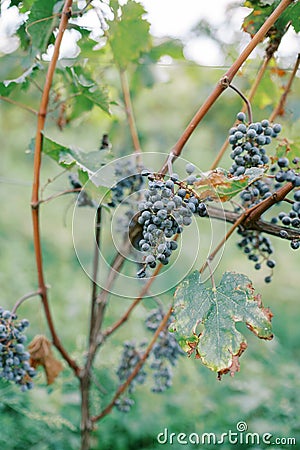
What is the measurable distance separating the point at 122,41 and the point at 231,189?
0.63m

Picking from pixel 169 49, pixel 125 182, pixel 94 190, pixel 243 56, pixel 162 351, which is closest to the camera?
pixel 243 56

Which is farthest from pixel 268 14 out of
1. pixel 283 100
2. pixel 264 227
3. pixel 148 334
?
pixel 148 334

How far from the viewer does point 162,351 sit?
1199mm

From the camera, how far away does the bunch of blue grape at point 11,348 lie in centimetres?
95

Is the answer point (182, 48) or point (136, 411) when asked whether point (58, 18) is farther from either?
point (136, 411)

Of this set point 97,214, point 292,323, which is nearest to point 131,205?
point 97,214

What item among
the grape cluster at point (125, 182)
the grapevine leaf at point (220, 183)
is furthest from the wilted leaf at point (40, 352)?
the grapevine leaf at point (220, 183)

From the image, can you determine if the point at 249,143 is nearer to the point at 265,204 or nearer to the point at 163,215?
the point at 265,204

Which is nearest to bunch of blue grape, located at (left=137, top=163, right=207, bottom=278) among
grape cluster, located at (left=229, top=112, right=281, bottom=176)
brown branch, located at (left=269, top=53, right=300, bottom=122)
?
grape cluster, located at (left=229, top=112, right=281, bottom=176)

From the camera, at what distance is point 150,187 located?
0.73 metres

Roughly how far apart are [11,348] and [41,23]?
0.60 m

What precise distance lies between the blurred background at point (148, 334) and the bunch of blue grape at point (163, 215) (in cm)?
13

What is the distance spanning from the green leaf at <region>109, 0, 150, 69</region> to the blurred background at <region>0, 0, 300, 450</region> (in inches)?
4.8

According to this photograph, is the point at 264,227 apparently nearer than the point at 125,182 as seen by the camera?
Yes
